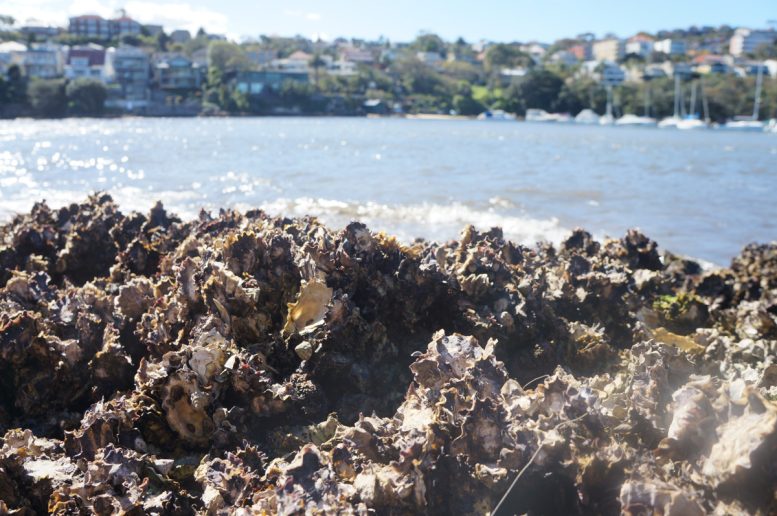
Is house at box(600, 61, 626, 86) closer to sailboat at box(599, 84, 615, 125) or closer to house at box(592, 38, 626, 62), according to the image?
sailboat at box(599, 84, 615, 125)

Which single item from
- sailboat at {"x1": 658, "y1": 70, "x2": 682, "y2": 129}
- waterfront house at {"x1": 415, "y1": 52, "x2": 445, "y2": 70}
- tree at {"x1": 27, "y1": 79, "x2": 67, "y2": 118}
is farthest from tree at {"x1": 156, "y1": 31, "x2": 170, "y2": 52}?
sailboat at {"x1": 658, "y1": 70, "x2": 682, "y2": 129}

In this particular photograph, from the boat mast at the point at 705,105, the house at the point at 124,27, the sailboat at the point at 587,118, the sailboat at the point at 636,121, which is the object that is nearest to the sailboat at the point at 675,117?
the sailboat at the point at 636,121

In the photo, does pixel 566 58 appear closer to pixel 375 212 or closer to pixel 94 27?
pixel 94 27

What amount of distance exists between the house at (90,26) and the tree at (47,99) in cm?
7285

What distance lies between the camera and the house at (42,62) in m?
102

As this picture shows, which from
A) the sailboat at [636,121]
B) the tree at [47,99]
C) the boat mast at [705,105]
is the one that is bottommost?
the tree at [47,99]

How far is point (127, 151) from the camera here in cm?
3362

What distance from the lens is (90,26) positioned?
15000 centimetres

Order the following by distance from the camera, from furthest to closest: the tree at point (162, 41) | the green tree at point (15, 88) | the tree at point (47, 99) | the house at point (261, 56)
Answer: the tree at point (162, 41)
the house at point (261, 56)
the tree at point (47, 99)
the green tree at point (15, 88)

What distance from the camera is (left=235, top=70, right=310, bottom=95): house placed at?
110 m

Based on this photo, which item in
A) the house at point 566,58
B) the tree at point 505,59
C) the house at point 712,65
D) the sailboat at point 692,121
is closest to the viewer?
the sailboat at point 692,121

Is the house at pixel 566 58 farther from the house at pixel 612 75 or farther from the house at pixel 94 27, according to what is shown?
the house at pixel 94 27

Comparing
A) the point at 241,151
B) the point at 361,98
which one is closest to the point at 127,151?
the point at 241,151

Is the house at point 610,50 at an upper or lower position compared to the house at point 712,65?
upper
